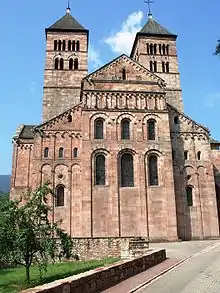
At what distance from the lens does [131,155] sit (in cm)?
3353

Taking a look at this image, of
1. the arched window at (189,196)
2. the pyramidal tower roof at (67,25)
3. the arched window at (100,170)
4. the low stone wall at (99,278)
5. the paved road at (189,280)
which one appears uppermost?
the pyramidal tower roof at (67,25)

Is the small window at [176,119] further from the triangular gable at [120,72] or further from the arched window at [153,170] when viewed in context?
the arched window at [153,170]

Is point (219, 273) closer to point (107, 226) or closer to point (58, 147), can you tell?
point (107, 226)

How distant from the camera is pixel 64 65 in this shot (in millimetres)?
49656

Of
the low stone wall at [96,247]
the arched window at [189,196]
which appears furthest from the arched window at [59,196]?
the arched window at [189,196]

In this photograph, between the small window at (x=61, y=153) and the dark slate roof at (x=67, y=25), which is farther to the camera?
the dark slate roof at (x=67, y=25)

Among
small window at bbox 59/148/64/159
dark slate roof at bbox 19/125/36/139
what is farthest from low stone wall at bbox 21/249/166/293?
dark slate roof at bbox 19/125/36/139

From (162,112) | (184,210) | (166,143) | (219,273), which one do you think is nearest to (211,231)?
(184,210)

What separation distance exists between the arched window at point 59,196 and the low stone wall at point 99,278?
1805 cm

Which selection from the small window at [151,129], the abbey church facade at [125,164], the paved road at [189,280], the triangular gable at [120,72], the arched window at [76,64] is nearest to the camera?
the paved road at [189,280]

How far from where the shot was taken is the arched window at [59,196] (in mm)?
33119

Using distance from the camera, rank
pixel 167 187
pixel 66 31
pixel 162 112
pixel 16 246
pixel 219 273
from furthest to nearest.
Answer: pixel 66 31, pixel 162 112, pixel 167 187, pixel 16 246, pixel 219 273

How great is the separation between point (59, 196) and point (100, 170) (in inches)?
193

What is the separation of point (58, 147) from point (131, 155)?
7.63 m
